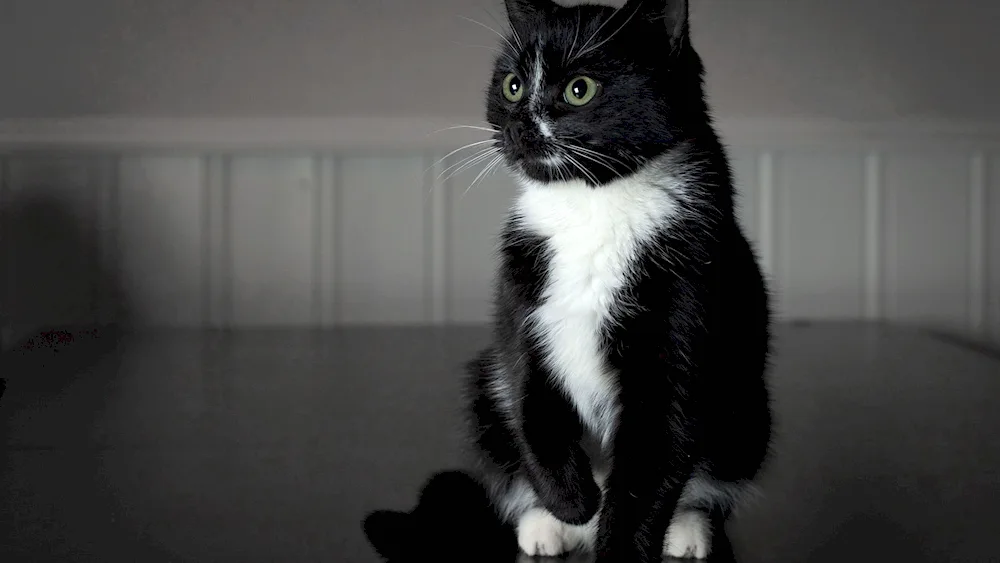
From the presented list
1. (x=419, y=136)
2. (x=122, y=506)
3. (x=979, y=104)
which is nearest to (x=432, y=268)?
(x=419, y=136)

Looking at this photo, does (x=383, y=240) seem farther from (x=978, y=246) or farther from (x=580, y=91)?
(x=580, y=91)

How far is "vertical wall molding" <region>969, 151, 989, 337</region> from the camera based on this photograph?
70.0 inches

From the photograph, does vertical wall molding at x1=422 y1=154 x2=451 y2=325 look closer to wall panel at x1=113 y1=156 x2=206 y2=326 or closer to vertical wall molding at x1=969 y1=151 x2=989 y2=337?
wall panel at x1=113 y1=156 x2=206 y2=326

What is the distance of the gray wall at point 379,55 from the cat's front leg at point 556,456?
119 cm

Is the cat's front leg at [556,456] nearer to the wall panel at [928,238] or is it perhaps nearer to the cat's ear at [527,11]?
the cat's ear at [527,11]

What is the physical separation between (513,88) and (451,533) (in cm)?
29

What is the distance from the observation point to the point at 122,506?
0.70m

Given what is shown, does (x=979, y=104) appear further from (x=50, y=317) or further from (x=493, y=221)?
(x=50, y=317)

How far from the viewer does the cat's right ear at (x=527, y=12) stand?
0.62 m

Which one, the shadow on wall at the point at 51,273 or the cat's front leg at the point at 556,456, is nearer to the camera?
the cat's front leg at the point at 556,456

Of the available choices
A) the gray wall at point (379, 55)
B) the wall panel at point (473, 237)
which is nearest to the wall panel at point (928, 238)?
the gray wall at point (379, 55)

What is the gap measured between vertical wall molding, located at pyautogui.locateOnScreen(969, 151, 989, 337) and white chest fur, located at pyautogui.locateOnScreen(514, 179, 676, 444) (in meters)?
1.43

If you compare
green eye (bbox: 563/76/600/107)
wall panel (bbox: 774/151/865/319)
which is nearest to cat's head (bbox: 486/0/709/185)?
green eye (bbox: 563/76/600/107)

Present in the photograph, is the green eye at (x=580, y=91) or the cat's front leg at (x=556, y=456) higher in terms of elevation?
the green eye at (x=580, y=91)
